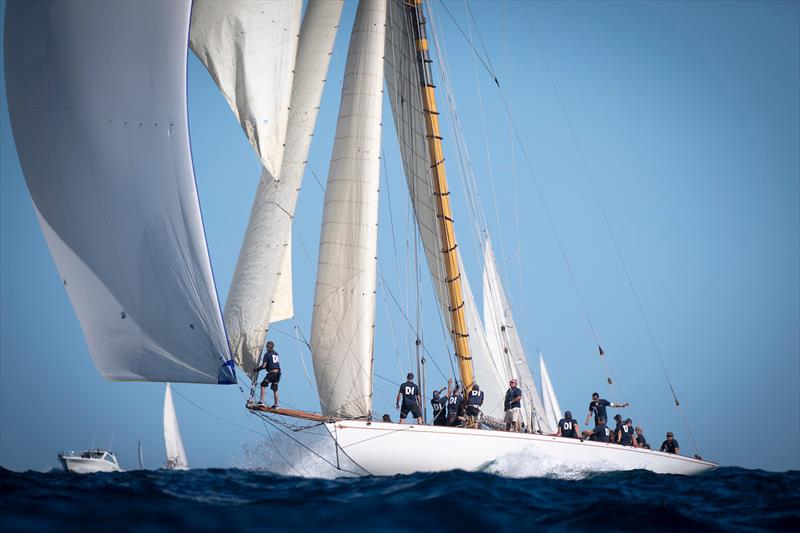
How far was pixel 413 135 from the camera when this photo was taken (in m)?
23.5

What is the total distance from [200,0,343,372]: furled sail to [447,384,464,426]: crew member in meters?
4.91

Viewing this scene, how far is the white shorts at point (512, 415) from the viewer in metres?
19.6

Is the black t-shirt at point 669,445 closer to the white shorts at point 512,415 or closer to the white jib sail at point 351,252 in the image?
the white shorts at point 512,415

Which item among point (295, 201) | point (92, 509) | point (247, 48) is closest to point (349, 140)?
point (295, 201)

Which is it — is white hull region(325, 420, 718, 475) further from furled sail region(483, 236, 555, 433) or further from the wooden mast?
furled sail region(483, 236, 555, 433)

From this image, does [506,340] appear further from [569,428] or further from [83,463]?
[83,463]

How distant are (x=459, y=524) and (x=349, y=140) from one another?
43.5 ft

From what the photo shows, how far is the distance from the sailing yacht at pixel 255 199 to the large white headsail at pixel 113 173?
0.02 m

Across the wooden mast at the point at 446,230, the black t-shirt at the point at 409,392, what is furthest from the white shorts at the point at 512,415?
the black t-shirt at the point at 409,392

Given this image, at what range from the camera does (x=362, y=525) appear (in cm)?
699

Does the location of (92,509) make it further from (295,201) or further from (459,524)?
(295,201)

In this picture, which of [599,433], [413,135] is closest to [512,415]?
[599,433]

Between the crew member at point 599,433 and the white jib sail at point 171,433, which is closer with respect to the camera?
the crew member at point 599,433

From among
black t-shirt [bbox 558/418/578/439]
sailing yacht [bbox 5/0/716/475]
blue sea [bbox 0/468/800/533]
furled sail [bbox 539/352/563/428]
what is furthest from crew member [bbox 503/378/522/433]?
furled sail [bbox 539/352/563/428]
